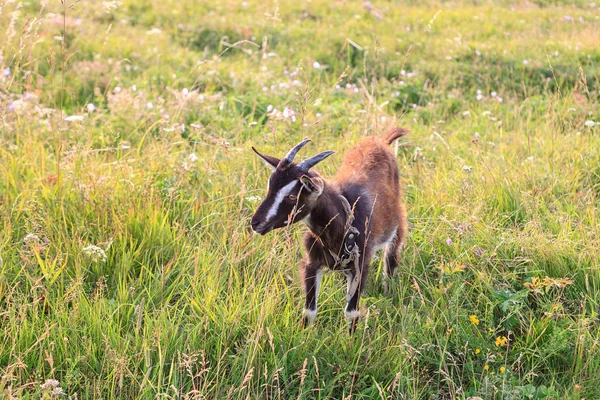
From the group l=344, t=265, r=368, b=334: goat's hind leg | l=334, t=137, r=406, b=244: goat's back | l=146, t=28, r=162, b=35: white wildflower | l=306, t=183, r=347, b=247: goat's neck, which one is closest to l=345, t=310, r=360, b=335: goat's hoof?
l=344, t=265, r=368, b=334: goat's hind leg

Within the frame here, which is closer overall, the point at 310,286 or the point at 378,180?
the point at 310,286

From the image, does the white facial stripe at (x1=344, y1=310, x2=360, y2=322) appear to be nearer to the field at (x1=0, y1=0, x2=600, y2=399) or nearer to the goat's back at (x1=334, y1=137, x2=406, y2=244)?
the field at (x1=0, y1=0, x2=600, y2=399)

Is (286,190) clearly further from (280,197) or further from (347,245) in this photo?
(347,245)

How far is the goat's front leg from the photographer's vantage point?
3773 millimetres

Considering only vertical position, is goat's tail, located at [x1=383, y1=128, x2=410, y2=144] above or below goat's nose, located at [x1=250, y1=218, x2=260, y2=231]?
below

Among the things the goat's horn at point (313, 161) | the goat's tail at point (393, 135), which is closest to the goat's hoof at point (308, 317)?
the goat's horn at point (313, 161)

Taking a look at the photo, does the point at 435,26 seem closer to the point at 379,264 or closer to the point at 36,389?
the point at 379,264

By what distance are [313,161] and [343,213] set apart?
54 centimetres

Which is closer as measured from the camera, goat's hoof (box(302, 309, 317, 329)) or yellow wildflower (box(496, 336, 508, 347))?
yellow wildflower (box(496, 336, 508, 347))

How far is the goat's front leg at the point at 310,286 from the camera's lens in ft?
12.4

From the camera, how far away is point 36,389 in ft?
10.1

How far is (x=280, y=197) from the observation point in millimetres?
3502

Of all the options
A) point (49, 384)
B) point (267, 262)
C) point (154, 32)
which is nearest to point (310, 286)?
point (267, 262)

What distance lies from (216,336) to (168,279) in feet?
2.23
